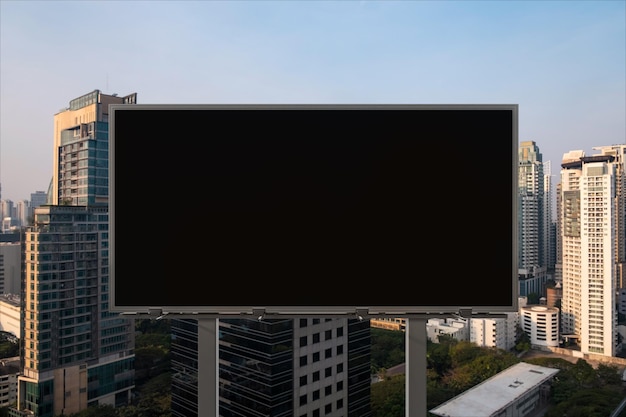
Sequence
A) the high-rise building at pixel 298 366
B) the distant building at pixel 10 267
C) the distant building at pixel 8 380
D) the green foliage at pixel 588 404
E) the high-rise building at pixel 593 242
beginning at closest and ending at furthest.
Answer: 1. the high-rise building at pixel 298 366
2. the distant building at pixel 8 380
3. the distant building at pixel 10 267
4. the green foliage at pixel 588 404
5. the high-rise building at pixel 593 242

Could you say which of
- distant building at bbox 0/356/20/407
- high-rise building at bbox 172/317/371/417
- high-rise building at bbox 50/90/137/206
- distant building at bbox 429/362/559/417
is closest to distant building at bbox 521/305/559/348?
distant building at bbox 429/362/559/417

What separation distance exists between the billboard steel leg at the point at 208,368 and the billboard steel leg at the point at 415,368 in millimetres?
906

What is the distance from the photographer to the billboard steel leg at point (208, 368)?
5.86 feet

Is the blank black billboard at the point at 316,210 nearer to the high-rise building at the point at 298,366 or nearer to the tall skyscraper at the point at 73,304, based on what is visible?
the high-rise building at the point at 298,366

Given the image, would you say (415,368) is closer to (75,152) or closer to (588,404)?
(588,404)

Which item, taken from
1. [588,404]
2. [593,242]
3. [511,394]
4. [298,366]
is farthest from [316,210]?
[593,242]

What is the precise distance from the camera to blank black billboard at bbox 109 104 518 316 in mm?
1682

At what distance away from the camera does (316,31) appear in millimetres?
3850

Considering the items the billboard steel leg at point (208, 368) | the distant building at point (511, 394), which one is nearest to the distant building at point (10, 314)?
the billboard steel leg at point (208, 368)

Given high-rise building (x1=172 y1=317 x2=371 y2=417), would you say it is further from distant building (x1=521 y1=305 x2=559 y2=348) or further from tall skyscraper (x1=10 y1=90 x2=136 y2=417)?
distant building (x1=521 y1=305 x2=559 y2=348)

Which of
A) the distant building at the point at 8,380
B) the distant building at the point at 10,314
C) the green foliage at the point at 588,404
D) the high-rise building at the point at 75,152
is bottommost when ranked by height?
the green foliage at the point at 588,404

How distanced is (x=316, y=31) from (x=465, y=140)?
2697 millimetres

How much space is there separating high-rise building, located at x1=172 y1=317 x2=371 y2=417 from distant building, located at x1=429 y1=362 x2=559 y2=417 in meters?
1.65

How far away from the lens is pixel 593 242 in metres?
9.42
